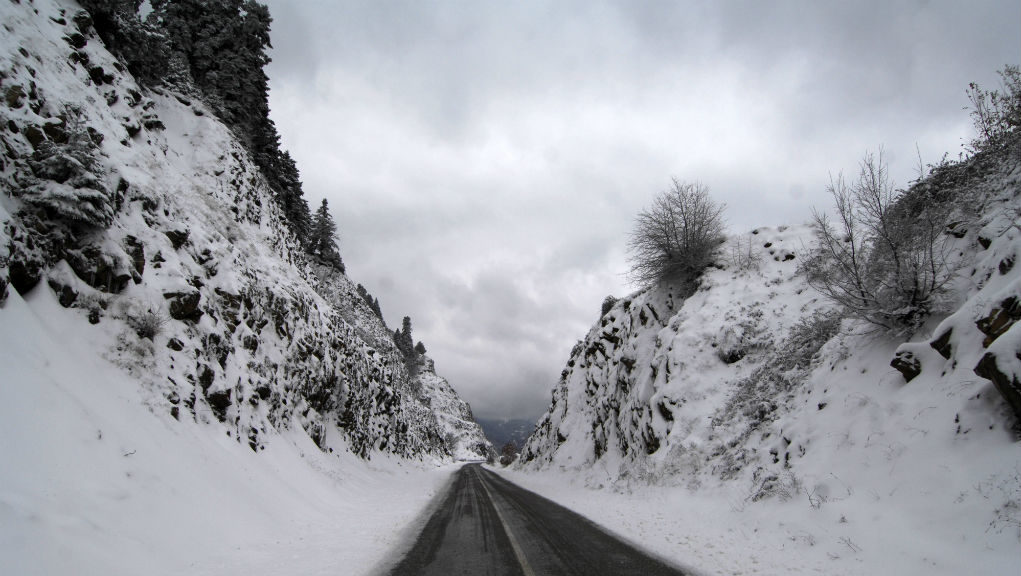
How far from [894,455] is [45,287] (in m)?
16.7

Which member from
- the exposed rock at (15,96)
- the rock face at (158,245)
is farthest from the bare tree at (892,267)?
the exposed rock at (15,96)

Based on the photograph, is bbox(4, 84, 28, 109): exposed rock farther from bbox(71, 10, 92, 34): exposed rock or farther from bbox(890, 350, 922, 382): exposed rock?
bbox(890, 350, 922, 382): exposed rock

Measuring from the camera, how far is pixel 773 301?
16.3 meters

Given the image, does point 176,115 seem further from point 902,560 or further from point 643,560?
point 902,560

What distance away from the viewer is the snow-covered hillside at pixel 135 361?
591 cm

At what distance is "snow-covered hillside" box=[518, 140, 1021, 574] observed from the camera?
5742 mm

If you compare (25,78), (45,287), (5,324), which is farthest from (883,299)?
(25,78)

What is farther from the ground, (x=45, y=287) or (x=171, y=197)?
(x=171, y=197)

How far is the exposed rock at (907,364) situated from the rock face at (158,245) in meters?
15.8

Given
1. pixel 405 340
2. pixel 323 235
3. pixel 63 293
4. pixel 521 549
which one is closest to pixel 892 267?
→ pixel 521 549

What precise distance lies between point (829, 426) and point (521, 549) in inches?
289

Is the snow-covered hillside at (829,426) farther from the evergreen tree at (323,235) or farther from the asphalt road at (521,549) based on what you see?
the evergreen tree at (323,235)

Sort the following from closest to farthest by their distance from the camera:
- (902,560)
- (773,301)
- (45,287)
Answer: (902,560)
(45,287)
(773,301)

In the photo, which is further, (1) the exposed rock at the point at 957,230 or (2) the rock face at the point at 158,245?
(1) the exposed rock at the point at 957,230
